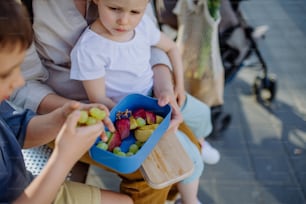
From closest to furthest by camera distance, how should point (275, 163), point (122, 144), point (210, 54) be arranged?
point (122, 144) → point (210, 54) → point (275, 163)

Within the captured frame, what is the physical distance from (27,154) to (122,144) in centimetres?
21

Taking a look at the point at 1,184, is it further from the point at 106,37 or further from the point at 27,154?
the point at 106,37

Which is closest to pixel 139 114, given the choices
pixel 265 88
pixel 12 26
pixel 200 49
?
pixel 12 26

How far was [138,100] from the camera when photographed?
77 cm

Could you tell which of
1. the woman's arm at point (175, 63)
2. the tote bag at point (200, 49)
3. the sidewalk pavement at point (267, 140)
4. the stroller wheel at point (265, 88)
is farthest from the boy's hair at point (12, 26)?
the stroller wheel at point (265, 88)

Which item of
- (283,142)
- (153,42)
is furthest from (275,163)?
(153,42)

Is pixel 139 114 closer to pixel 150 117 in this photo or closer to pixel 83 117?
pixel 150 117

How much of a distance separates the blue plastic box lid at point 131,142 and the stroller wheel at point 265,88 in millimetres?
852

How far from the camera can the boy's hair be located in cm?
49

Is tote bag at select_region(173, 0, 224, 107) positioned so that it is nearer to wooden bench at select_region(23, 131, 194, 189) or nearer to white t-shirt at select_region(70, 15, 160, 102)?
white t-shirt at select_region(70, 15, 160, 102)

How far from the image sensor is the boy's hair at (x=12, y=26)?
0.49 meters

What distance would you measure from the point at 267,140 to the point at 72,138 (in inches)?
39.1

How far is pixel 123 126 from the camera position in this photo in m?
0.72

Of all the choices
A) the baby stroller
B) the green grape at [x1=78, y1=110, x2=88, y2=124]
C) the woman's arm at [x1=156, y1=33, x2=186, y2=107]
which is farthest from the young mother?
the baby stroller
